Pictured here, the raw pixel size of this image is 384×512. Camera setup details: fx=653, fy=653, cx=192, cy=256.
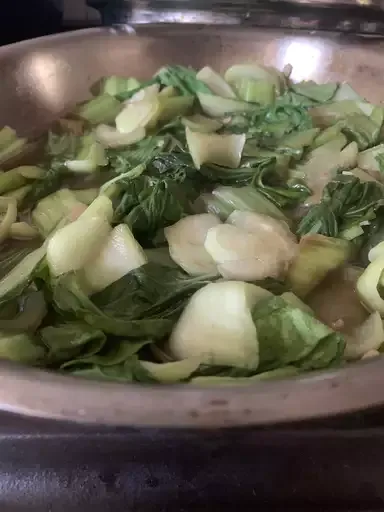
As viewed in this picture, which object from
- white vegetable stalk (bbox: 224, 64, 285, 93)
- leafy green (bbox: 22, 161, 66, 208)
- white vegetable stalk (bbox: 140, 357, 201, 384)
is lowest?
leafy green (bbox: 22, 161, 66, 208)

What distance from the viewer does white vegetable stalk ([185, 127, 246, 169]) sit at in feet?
3.34

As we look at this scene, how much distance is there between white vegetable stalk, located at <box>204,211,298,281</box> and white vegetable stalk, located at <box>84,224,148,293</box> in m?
0.09

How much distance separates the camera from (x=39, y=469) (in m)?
0.46

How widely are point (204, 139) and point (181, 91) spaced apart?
244mm

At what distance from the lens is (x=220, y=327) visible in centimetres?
64

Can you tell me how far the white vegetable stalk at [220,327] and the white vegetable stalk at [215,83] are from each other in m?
0.63

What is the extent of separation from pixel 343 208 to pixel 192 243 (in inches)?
9.2

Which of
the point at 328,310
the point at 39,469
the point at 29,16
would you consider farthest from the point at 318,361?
the point at 29,16

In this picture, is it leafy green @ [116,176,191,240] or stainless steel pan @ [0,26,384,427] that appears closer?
leafy green @ [116,176,191,240]

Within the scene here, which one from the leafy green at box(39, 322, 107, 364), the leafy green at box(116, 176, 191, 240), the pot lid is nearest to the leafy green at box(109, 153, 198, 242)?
the leafy green at box(116, 176, 191, 240)

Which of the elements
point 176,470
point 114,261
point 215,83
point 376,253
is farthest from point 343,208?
point 176,470

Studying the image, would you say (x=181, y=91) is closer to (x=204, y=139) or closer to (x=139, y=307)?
(x=204, y=139)

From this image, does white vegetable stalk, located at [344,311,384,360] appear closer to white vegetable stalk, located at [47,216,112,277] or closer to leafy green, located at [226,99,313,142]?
white vegetable stalk, located at [47,216,112,277]

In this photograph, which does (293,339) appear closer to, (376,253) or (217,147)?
(376,253)
